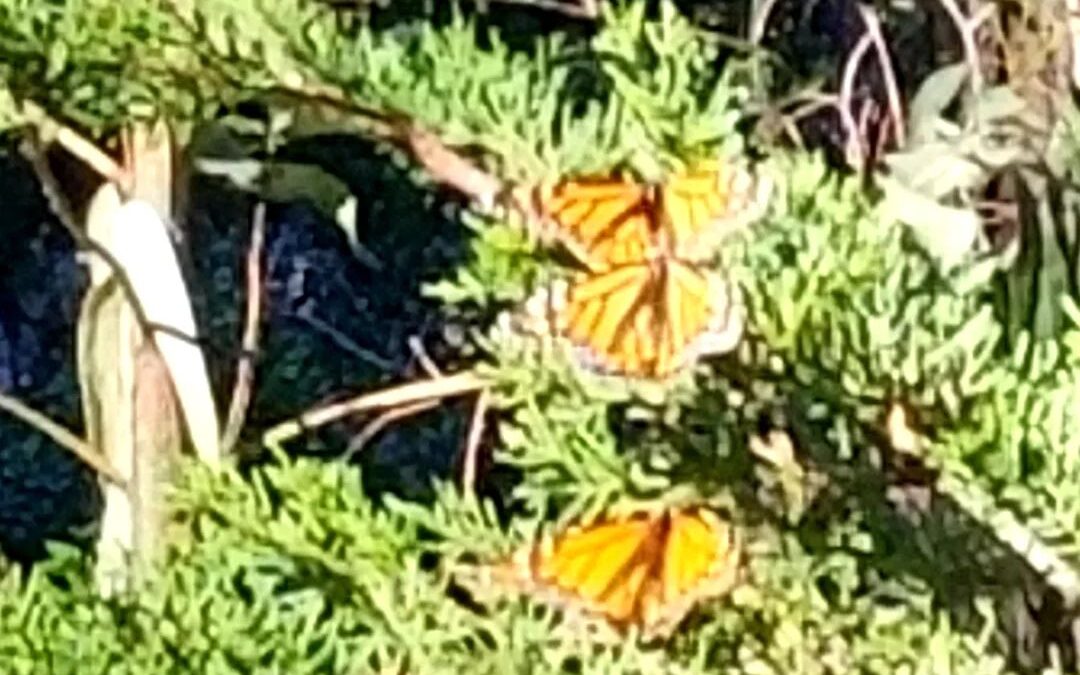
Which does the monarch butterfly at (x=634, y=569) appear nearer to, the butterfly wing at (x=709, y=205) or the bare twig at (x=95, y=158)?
the butterfly wing at (x=709, y=205)

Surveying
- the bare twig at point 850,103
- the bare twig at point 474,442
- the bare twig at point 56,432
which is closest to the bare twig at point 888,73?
the bare twig at point 850,103

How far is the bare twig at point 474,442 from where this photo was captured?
625 mm

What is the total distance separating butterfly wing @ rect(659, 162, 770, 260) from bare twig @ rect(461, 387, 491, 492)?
0.92 feet

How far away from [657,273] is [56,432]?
36 cm

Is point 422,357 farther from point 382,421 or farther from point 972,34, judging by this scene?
point 972,34

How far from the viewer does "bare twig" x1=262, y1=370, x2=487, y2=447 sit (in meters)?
0.64

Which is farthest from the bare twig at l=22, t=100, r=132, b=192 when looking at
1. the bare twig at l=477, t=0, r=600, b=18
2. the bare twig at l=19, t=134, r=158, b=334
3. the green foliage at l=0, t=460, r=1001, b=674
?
the green foliage at l=0, t=460, r=1001, b=674

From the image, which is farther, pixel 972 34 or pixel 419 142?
pixel 972 34

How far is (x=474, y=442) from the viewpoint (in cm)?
64

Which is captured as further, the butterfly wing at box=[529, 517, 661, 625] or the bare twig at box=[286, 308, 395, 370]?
the bare twig at box=[286, 308, 395, 370]

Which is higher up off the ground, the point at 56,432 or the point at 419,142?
the point at 419,142

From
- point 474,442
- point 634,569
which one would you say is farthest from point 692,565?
point 474,442

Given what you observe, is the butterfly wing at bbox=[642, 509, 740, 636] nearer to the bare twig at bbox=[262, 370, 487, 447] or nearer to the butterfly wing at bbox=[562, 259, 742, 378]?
the butterfly wing at bbox=[562, 259, 742, 378]

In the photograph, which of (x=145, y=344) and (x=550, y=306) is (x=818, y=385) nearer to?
(x=550, y=306)
